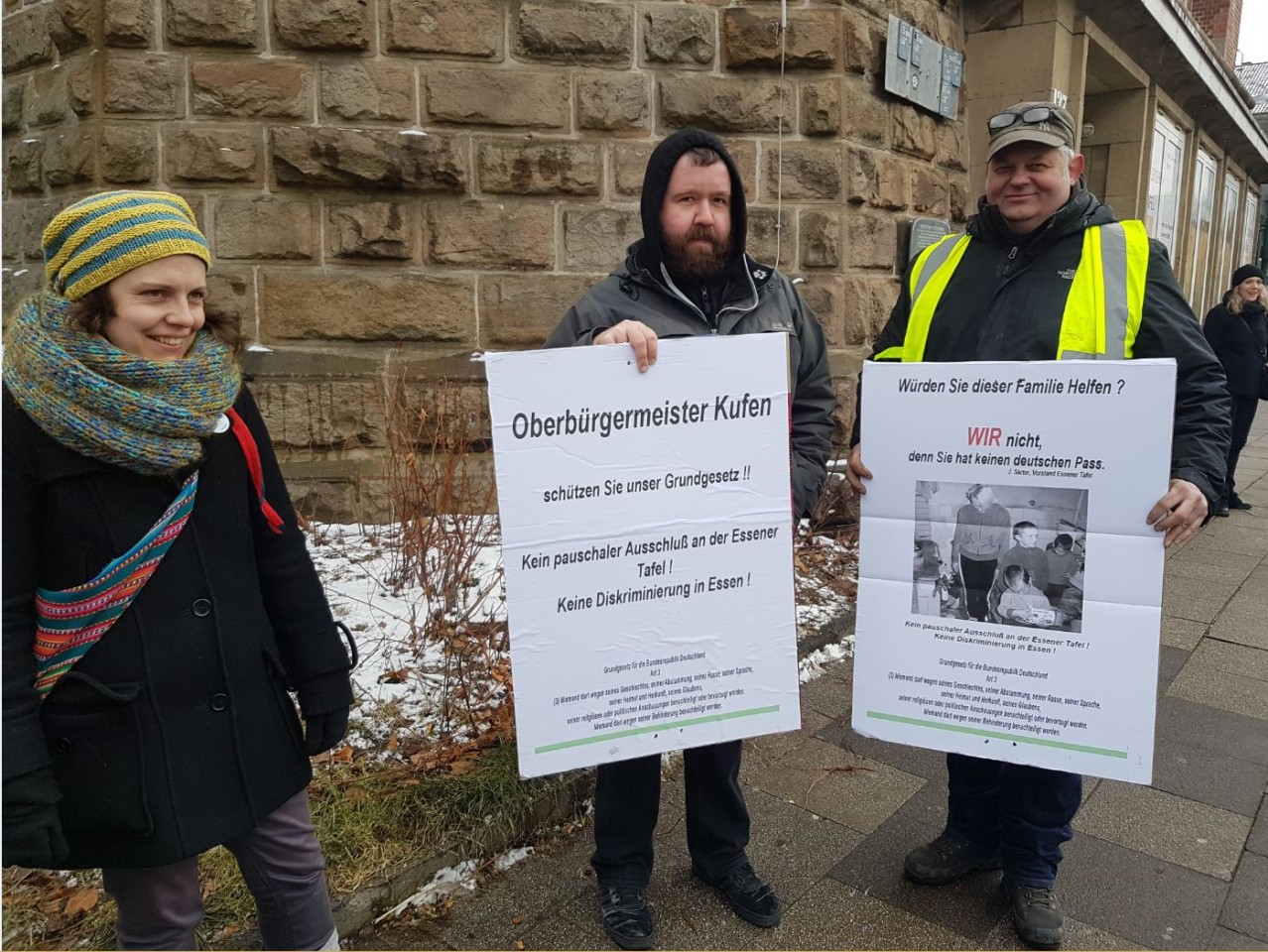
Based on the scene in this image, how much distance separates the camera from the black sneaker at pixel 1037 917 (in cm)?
239

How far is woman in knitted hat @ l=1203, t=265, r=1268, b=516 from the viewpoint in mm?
8023

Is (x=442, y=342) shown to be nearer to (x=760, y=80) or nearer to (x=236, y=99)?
(x=236, y=99)

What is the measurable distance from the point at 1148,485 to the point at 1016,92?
624 cm

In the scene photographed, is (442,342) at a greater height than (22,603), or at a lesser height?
greater

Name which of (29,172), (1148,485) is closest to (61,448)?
(1148,485)

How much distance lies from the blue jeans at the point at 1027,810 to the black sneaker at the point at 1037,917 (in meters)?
0.02

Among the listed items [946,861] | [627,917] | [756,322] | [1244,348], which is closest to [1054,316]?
[756,322]

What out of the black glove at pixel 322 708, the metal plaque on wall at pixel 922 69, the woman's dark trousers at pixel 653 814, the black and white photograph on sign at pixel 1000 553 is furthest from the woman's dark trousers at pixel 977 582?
the metal plaque on wall at pixel 922 69

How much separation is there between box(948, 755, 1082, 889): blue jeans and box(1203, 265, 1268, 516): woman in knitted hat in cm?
680

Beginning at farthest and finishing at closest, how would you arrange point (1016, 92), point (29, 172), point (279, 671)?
point (1016, 92) < point (29, 172) < point (279, 671)

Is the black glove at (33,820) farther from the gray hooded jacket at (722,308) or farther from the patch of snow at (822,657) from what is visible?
the patch of snow at (822,657)

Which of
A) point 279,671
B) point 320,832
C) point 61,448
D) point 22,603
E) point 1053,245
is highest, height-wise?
point 1053,245

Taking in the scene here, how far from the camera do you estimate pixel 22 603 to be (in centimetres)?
160

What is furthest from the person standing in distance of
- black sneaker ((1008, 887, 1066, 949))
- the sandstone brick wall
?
the sandstone brick wall
